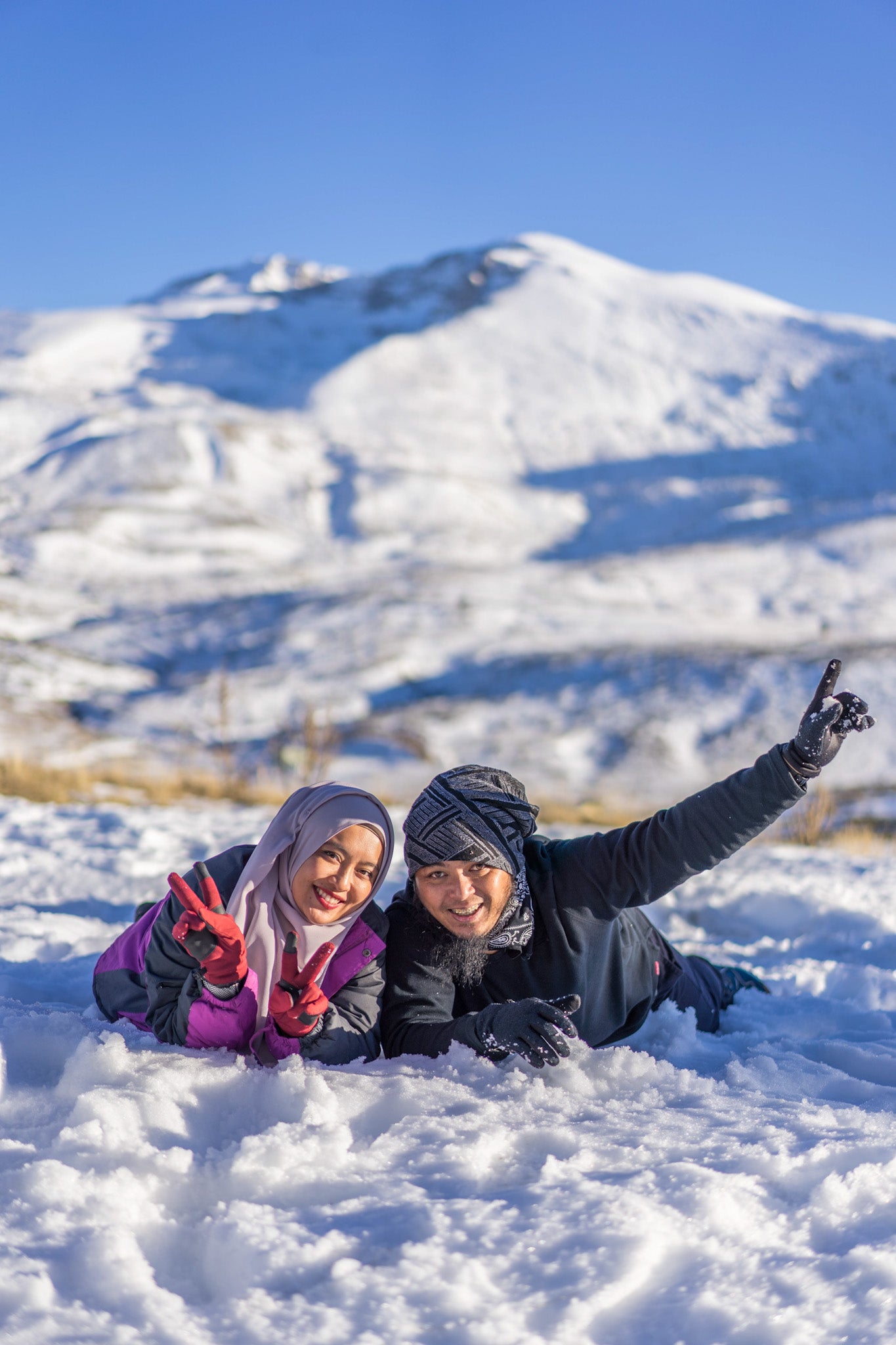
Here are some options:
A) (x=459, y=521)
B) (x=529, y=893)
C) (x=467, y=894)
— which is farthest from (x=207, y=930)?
(x=459, y=521)

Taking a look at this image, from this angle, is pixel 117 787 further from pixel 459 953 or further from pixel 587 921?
pixel 587 921

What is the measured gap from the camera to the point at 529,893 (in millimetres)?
2541

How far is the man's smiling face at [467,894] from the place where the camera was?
7.89 ft

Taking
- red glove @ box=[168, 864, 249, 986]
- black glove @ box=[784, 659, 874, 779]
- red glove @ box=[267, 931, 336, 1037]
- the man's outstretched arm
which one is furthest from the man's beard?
black glove @ box=[784, 659, 874, 779]

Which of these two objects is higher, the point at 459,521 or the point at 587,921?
the point at 459,521

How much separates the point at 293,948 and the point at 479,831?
20.4 inches

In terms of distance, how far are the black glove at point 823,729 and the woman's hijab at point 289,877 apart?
99cm

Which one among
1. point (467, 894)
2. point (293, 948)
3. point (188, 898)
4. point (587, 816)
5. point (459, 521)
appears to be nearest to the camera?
point (188, 898)

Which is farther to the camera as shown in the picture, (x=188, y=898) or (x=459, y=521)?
(x=459, y=521)

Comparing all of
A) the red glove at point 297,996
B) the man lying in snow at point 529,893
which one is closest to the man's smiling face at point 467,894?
the man lying in snow at point 529,893

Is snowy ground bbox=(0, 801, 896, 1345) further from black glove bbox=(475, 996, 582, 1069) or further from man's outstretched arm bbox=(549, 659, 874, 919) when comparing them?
man's outstretched arm bbox=(549, 659, 874, 919)

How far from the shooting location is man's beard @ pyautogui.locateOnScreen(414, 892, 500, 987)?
249 cm

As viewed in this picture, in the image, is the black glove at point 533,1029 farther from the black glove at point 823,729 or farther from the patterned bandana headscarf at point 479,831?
the black glove at point 823,729

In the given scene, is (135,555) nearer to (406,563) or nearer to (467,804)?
(406,563)
